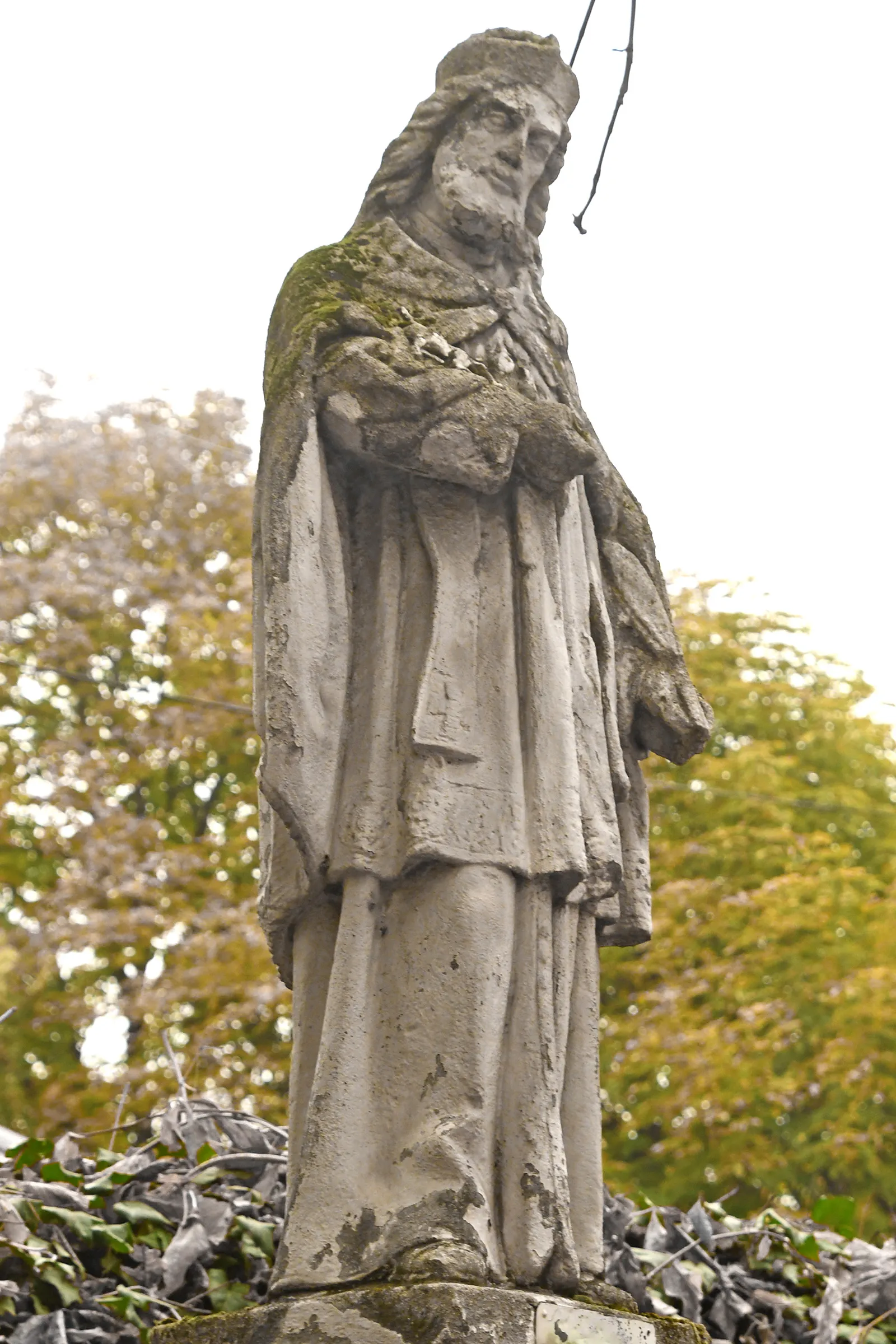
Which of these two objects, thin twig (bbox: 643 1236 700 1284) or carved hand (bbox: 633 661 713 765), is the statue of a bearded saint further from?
thin twig (bbox: 643 1236 700 1284)

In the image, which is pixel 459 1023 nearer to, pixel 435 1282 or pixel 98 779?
pixel 435 1282

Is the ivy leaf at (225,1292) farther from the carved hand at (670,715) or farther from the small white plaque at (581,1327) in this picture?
the carved hand at (670,715)

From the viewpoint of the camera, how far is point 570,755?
4527 mm

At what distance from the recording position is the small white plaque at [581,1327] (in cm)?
376

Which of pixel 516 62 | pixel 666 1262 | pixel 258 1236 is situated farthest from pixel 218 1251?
pixel 516 62

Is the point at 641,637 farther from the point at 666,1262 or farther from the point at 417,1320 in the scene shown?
the point at 666,1262

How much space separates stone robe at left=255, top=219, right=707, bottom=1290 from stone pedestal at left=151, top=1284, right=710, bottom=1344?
0.47ft

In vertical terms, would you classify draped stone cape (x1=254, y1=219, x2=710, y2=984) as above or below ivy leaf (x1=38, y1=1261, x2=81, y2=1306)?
above

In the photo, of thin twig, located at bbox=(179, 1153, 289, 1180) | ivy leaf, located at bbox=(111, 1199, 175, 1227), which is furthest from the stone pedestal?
thin twig, located at bbox=(179, 1153, 289, 1180)

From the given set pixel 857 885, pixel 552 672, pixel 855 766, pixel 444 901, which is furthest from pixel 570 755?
pixel 855 766

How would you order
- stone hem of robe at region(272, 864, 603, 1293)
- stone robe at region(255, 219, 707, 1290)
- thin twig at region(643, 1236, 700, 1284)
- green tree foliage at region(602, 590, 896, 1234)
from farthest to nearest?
green tree foliage at region(602, 590, 896, 1234)
thin twig at region(643, 1236, 700, 1284)
stone robe at region(255, 219, 707, 1290)
stone hem of robe at region(272, 864, 603, 1293)

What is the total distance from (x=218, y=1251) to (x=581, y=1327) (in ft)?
7.29

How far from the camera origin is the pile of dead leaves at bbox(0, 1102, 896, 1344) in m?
5.32

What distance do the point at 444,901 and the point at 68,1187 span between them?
98.3 inches
